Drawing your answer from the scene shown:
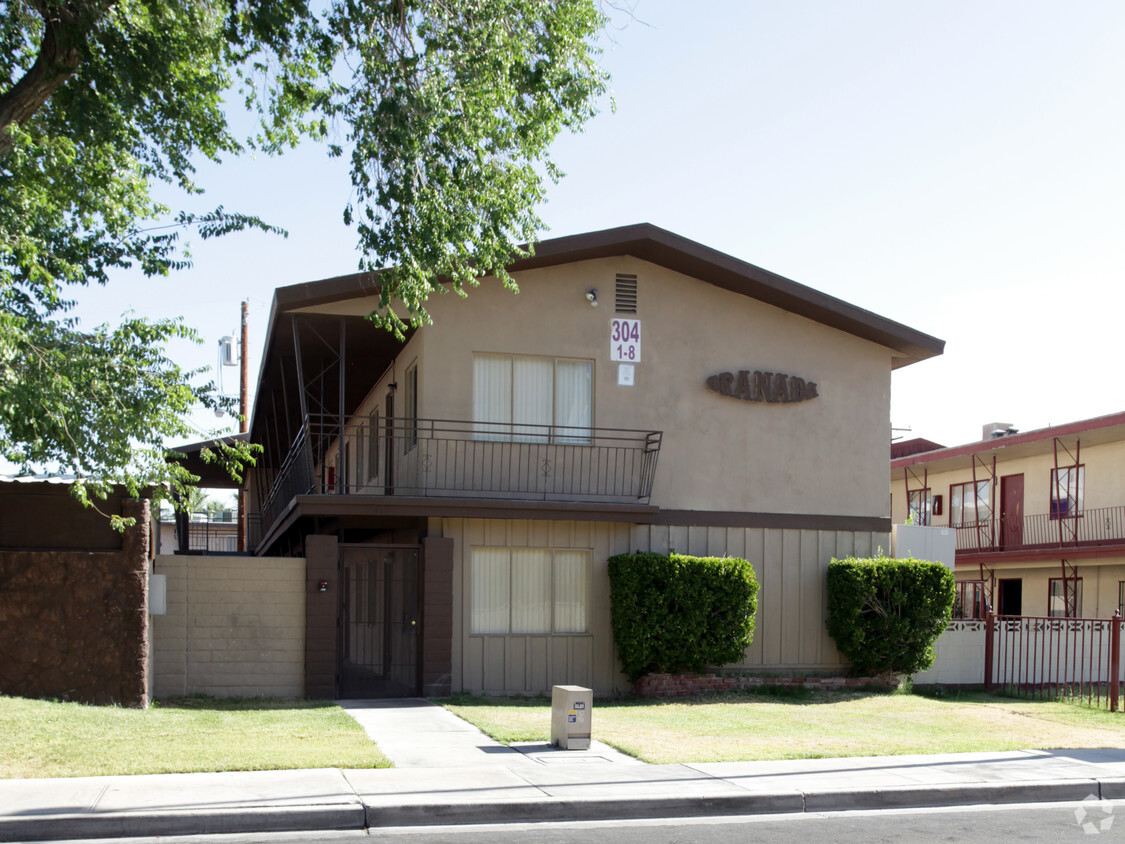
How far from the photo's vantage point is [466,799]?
890cm

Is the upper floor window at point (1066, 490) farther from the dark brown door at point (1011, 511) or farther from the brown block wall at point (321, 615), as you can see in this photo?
the brown block wall at point (321, 615)

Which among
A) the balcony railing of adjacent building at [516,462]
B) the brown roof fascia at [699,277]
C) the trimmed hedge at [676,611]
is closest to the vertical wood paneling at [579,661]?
the trimmed hedge at [676,611]

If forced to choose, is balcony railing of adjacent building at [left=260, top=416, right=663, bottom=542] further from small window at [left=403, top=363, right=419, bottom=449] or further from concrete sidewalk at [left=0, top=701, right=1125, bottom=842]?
concrete sidewalk at [left=0, top=701, right=1125, bottom=842]

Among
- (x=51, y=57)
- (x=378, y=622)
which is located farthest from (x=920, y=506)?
(x=51, y=57)

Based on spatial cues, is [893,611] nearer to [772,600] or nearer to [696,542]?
[772,600]

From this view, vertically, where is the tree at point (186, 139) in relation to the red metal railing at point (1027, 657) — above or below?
above

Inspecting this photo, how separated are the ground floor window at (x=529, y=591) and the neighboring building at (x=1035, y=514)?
46.5ft

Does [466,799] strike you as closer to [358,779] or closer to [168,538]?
[358,779]

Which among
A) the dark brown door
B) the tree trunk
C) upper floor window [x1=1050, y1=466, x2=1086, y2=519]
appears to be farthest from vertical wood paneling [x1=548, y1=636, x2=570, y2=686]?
the dark brown door

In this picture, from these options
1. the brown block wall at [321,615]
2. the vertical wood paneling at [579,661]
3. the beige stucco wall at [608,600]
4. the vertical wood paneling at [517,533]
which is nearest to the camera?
the brown block wall at [321,615]

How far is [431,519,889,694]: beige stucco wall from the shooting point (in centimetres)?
1719

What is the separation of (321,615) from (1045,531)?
20.6m

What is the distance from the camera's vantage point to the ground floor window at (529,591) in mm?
17344

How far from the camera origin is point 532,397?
18.1 metres
